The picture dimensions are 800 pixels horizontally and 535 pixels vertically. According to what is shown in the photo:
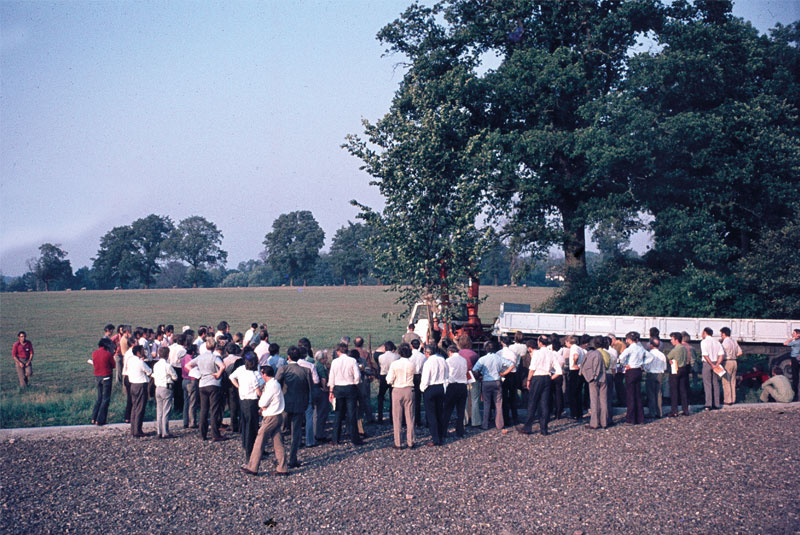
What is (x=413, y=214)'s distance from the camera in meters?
17.0

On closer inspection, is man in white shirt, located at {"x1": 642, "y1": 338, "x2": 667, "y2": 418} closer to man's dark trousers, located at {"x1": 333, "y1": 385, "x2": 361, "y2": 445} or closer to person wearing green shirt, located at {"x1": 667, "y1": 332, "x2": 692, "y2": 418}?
person wearing green shirt, located at {"x1": 667, "y1": 332, "x2": 692, "y2": 418}

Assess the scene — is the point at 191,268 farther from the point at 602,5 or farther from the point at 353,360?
the point at 353,360

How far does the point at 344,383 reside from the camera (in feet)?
36.3

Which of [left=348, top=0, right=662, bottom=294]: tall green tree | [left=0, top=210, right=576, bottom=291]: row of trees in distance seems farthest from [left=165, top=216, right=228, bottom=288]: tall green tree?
[left=348, top=0, right=662, bottom=294]: tall green tree

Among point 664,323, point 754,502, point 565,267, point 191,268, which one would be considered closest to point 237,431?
point 754,502

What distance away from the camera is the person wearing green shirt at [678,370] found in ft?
43.9

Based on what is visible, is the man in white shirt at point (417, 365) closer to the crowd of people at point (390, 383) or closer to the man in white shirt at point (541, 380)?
the crowd of people at point (390, 383)

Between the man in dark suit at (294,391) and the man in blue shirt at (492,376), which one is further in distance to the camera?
the man in blue shirt at (492,376)

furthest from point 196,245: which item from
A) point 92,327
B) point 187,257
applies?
point 92,327

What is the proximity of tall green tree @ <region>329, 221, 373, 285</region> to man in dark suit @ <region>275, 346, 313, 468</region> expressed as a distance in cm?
9592

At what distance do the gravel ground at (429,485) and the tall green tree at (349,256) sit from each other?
9517cm

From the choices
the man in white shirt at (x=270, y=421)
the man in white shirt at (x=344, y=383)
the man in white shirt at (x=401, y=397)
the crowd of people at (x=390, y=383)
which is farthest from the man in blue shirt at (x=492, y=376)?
the man in white shirt at (x=270, y=421)

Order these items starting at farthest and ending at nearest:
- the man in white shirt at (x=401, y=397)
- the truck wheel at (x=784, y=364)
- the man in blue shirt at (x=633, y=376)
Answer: the truck wheel at (x=784, y=364), the man in blue shirt at (x=633, y=376), the man in white shirt at (x=401, y=397)

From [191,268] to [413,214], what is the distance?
112 meters
